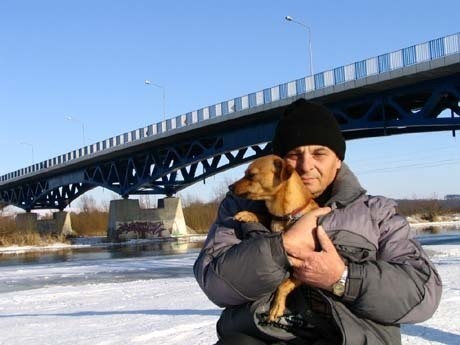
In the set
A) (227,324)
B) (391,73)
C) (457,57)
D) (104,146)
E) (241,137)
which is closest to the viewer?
(227,324)

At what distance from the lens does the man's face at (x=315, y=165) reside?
3.08 meters

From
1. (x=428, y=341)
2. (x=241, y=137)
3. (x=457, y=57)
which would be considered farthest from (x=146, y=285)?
(x=241, y=137)

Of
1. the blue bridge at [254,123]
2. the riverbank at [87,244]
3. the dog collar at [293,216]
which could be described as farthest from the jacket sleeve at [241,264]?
the riverbank at [87,244]

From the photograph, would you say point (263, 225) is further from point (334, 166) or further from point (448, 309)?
point (448, 309)

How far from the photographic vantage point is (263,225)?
290 cm

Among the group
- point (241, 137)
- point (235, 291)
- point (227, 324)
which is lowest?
point (227, 324)

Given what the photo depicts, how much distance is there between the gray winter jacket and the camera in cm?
256

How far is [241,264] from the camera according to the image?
262 cm

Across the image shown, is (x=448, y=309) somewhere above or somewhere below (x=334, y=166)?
below

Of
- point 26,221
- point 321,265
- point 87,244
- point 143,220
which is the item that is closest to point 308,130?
point 321,265

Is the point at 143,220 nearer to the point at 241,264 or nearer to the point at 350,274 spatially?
the point at 241,264

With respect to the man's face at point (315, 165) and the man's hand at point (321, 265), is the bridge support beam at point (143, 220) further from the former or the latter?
the man's hand at point (321, 265)

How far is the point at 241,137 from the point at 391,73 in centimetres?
1413

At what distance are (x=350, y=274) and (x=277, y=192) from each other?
517 mm
